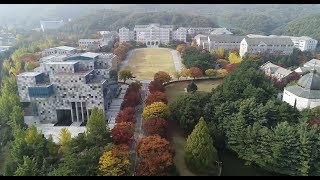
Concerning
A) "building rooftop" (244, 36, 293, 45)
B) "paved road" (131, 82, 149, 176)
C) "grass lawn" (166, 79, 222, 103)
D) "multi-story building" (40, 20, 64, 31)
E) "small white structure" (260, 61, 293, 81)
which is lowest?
"paved road" (131, 82, 149, 176)

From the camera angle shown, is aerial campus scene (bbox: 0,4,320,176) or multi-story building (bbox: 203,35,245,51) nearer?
aerial campus scene (bbox: 0,4,320,176)

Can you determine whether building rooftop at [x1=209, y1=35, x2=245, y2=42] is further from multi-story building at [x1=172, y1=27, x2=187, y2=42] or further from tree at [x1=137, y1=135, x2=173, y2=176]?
tree at [x1=137, y1=135, x2=173, y2=176]

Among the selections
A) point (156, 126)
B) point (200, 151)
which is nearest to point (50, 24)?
point (156, 126)

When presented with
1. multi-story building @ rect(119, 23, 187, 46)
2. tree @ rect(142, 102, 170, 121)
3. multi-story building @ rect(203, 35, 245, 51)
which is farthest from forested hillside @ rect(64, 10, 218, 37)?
tree @ rect(142, 102, 170, 121)

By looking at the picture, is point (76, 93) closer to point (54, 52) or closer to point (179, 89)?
point (179, 89)

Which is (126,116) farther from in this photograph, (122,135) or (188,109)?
(188,109)

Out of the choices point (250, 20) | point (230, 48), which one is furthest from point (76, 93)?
point (250, 20)

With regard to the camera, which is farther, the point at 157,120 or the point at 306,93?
the point at 306,93
